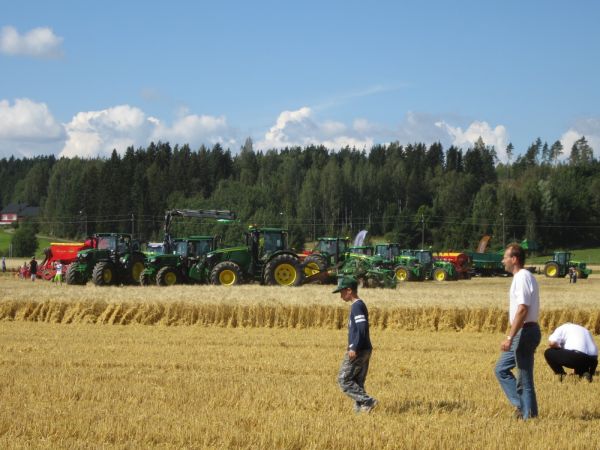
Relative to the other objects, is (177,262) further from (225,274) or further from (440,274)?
(440,274)

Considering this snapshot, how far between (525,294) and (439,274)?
1597 inches

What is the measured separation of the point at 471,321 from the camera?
2019 cm

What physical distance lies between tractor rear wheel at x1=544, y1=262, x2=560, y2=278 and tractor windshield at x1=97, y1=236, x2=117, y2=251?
3333 centimetres

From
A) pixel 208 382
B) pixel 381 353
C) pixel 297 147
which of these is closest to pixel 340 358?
pixel 381 353

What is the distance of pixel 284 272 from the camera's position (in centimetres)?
3009

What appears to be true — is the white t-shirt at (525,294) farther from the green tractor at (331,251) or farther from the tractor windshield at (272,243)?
the green tractor at (331,251)

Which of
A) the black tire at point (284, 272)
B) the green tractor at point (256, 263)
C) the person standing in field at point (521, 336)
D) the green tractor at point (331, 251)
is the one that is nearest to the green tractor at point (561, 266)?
the green tractor at point (331, 251)

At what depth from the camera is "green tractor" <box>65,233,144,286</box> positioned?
101 feet

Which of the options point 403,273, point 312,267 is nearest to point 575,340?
point 312,267

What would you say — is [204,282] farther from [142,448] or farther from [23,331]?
[142,448]

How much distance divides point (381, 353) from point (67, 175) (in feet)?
451

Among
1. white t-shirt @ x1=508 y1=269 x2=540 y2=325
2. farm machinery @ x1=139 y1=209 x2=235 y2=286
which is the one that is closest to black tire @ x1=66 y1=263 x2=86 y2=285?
farm machinery @ x1=139 y1=209 x2=235 y2=286

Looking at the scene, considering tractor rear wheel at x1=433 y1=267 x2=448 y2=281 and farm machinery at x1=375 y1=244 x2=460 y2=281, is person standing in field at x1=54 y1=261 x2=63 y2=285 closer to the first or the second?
farm machinery at x1=375 y1=244 x2=460 y2=281

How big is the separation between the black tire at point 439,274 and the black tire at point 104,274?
23.2 m
